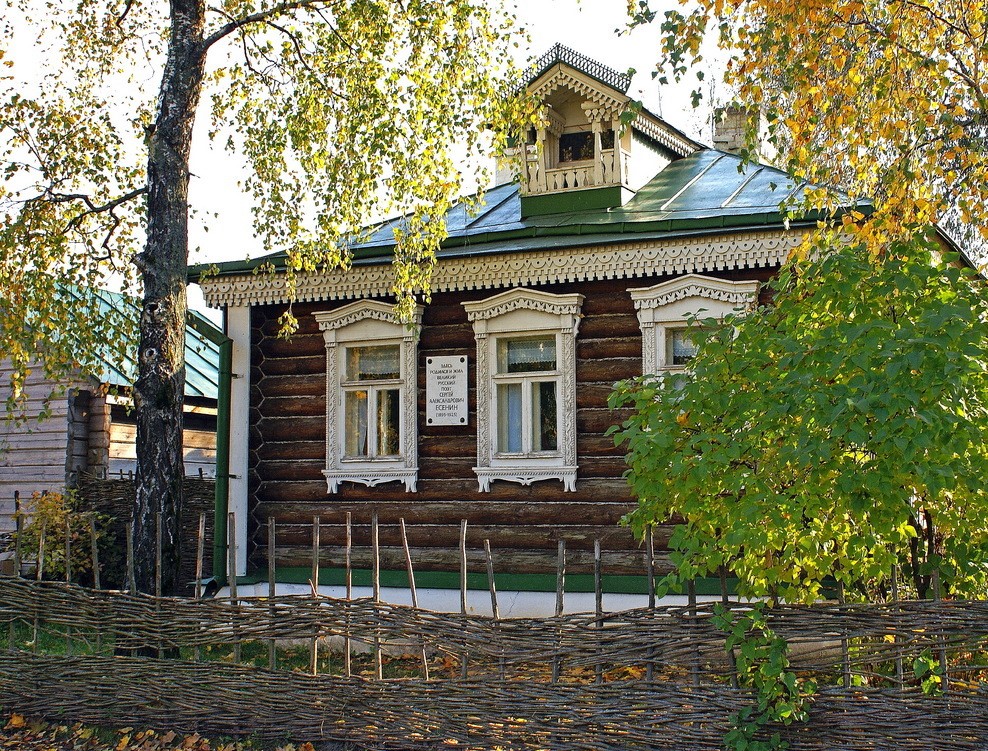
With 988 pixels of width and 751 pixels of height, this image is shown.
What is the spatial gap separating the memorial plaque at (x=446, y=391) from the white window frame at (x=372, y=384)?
0.22m

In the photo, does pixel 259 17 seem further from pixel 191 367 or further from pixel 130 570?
pixel 191 367

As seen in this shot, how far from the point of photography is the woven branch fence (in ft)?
19.8

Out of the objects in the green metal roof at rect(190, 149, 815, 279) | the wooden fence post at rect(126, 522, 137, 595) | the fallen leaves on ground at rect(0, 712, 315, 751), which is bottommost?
the fallen leaves on ground at rect(0, 712, 315, 751)

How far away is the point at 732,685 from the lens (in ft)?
20.8

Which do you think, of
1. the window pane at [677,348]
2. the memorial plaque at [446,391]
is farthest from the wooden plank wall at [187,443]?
the window pane at [677,348]

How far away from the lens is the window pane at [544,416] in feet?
38.3

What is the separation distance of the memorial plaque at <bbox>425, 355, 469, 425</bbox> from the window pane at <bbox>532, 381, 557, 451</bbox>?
2.60 feet

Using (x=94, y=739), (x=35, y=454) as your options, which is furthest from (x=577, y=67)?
(x=35, y=454)

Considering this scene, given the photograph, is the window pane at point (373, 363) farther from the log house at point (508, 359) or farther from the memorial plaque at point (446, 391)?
the memorial plaque at point (446, 391)

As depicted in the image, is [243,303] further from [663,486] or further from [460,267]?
[663,486]

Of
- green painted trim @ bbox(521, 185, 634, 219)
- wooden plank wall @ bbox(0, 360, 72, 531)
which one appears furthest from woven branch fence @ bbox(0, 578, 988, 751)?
wooden plank wall @ bbox(0, 360, 72, 531)

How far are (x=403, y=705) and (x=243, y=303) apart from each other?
6911 millimetres

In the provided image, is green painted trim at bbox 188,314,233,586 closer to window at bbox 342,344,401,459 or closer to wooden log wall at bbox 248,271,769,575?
wooden log wall at bbox 248,271,769,575

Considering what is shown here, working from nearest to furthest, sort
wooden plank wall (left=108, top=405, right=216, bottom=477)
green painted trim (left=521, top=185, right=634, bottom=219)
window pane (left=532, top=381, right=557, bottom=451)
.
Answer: window pane (left=532, top=381, right=557, bottom=451) < green painted trim (left=521, top=185, right=634, bottom=219) < wooden plank wall (left=108, top=405, right=216, bottom=477)
